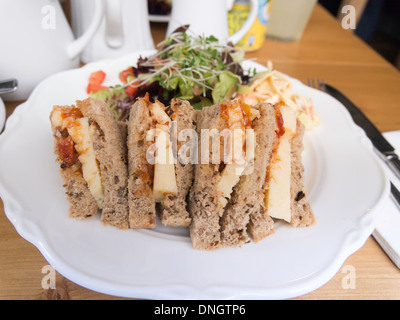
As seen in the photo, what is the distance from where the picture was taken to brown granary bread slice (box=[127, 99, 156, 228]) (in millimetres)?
1449

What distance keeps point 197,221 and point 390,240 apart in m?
1.00

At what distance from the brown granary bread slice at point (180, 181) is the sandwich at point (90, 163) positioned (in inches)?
7.7

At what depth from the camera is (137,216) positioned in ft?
4.73

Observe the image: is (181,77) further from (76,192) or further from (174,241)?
Answer: (174,241)

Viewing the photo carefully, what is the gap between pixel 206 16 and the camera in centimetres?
273

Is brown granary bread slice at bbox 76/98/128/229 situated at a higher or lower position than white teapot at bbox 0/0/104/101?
lower

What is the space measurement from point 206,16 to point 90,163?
187 centimetres

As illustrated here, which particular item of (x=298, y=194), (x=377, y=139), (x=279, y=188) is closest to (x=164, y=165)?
(x=279, y=188)

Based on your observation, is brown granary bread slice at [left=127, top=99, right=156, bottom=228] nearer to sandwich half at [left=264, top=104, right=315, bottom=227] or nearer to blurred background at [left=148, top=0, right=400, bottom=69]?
sandwich half at [left=264, top=104, right=315, bottom=227]

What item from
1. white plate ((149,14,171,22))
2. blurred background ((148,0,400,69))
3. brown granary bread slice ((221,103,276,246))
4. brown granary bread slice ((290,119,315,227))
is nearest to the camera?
brown granary bread slice ((221,103,276,246))

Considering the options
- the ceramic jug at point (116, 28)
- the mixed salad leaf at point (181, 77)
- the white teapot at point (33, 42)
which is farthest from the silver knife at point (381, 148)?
the white teapot at point (33, 42)

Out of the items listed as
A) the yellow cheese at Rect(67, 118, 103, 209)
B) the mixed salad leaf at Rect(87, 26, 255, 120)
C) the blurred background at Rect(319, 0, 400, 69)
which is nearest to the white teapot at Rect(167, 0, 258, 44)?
the mixed salad leaf at Rect(87, 26, 255, 120)

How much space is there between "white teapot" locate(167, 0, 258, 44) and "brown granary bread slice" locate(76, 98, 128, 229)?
156 centimetres

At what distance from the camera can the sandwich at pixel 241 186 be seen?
1.43 m
